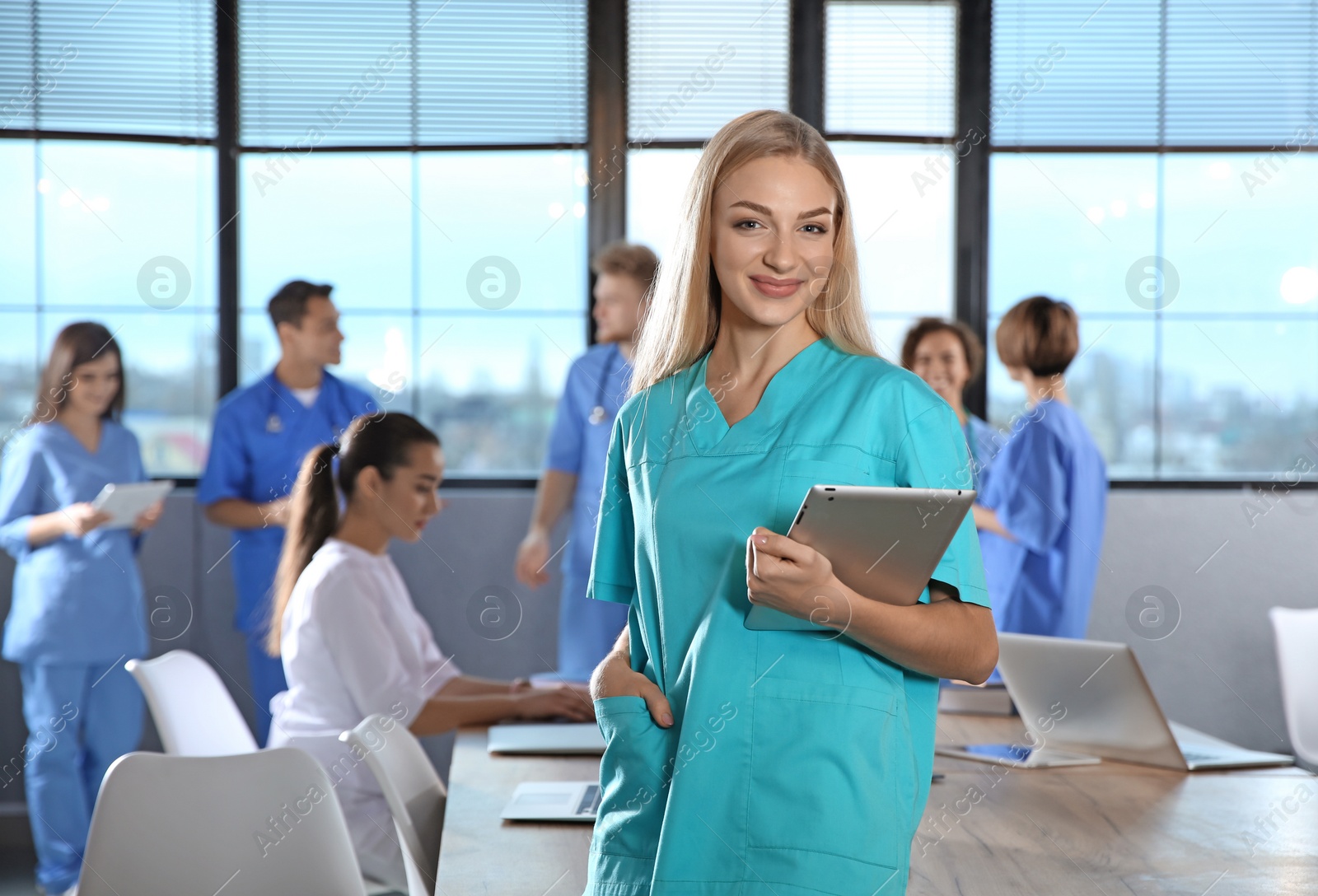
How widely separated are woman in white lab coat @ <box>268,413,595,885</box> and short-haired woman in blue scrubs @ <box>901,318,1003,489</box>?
67.3 inches

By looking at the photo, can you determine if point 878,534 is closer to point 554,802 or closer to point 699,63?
point 554,802

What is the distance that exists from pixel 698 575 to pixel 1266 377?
3659mm

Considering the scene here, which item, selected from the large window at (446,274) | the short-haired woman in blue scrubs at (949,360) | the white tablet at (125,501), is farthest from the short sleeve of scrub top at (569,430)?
the white tablet at (125,501)

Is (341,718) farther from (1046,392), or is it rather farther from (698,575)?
(1046,392)

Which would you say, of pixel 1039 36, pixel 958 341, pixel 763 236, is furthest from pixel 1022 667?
pixel 1039 36

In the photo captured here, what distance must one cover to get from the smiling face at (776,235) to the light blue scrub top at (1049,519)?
6.47 feet

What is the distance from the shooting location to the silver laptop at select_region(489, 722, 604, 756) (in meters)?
1.80

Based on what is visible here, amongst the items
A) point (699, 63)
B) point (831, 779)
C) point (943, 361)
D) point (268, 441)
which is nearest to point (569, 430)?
point (268, 441)

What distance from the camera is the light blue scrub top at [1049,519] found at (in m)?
2.84

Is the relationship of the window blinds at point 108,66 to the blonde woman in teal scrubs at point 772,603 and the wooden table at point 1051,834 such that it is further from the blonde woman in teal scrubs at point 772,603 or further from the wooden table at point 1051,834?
the blonde woman in teal scrubs at point 772,603

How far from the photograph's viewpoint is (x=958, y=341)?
3363 millimetres

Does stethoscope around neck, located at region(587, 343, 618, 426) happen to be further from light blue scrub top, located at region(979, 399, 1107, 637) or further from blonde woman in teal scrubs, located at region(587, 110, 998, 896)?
blonde woman in teal scrubs, located at region(587, 110, 998, 896)

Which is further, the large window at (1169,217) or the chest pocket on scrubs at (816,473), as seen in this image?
the large window at (1169,217)

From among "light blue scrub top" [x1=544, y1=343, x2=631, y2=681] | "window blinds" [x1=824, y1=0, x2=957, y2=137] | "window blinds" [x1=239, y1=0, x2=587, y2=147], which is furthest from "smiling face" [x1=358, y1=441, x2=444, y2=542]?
"window blinds" [x1=824, y1=0, x2=957, y2=137]
